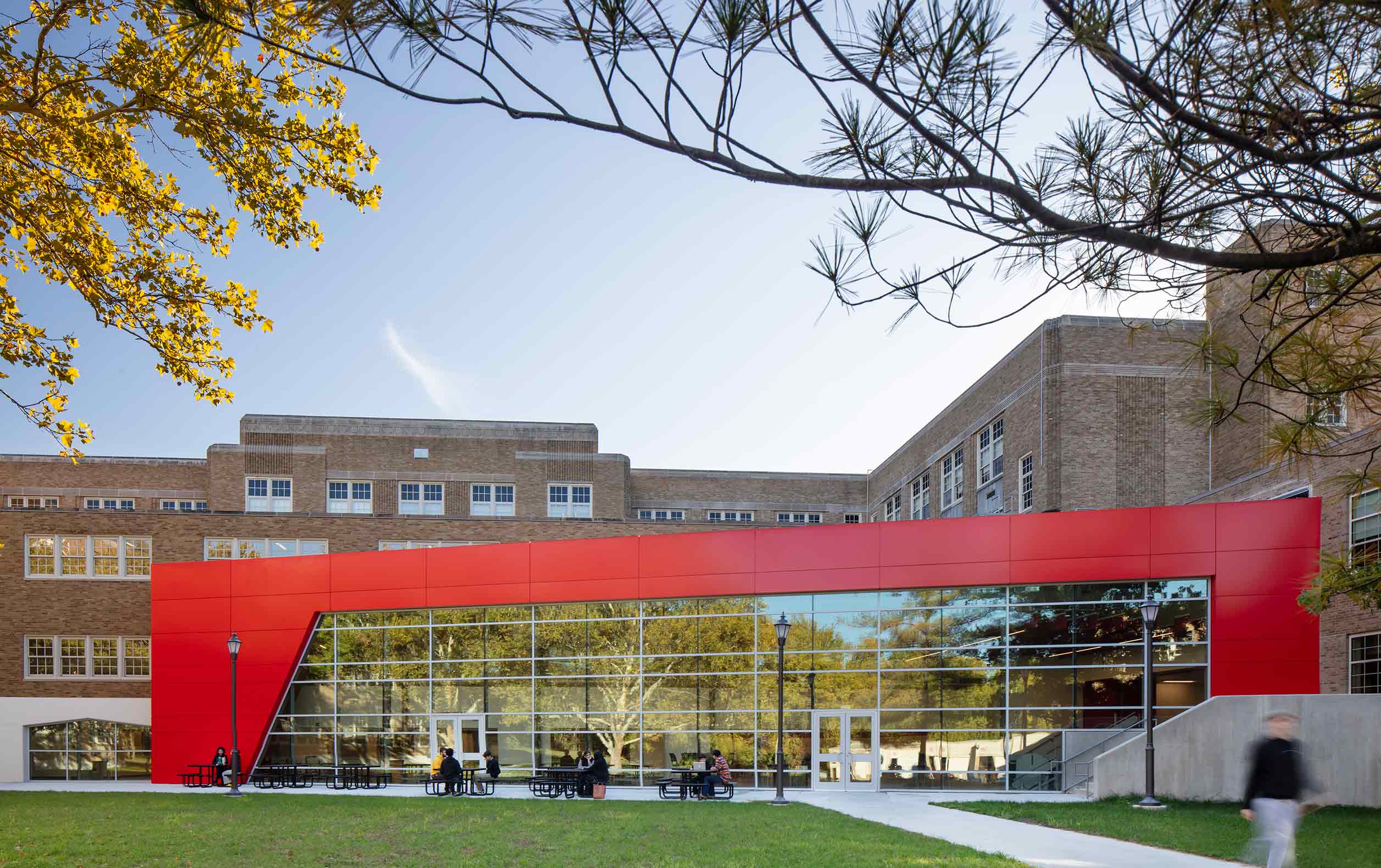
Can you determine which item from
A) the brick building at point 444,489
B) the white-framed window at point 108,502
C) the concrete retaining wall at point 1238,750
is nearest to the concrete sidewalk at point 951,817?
the concrete retaining wall at point 1238,750

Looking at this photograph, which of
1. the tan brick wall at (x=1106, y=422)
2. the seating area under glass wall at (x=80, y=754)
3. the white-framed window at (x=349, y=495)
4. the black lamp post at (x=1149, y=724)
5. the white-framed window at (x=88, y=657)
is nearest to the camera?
the black lamp post at (x=1149, y=724)

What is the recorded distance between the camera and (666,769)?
90.2 ft

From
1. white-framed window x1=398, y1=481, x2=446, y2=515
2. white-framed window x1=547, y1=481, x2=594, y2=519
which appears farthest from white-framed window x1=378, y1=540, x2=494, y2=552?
white-framed window x1=547, y1=481, x2=594, y2=519

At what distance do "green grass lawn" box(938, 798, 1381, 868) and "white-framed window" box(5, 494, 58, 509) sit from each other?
5678 cm

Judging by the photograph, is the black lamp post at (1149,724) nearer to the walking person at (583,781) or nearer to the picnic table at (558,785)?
the walking person at (583,781)

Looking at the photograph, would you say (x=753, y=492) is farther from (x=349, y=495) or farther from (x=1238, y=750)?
(x=1238, y=750)

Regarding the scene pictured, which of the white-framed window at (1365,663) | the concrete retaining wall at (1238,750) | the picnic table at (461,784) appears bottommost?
the picnic table at (461,784)

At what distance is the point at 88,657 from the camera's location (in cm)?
3838

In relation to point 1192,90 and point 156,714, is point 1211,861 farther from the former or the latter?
point 156,714

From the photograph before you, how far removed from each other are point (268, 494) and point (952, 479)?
110ft

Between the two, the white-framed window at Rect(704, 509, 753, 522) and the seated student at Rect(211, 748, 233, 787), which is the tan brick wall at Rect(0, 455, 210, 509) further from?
the seated student at Rect(211, 748, 233, 787)

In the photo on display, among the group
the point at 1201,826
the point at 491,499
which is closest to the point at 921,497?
the point at 491,499

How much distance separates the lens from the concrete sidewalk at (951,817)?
43.9 feet

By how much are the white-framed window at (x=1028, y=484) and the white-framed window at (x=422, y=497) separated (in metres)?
29.8
